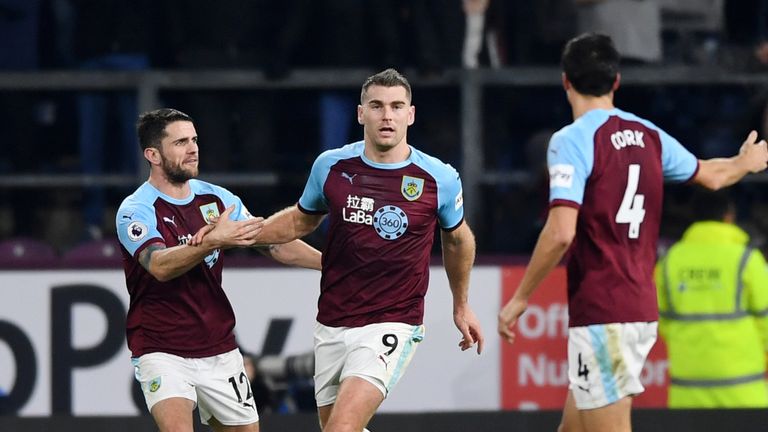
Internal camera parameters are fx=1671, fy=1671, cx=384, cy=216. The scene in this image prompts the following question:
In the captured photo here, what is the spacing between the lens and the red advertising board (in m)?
9.98

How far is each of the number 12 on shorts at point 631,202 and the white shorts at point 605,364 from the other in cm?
41

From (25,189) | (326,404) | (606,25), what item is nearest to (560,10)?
(606,25)

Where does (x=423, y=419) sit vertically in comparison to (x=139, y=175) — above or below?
below

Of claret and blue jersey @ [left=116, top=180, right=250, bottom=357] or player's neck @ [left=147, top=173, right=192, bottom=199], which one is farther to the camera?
player's neck @ [left=147, top=173, right=192, bottom=199]

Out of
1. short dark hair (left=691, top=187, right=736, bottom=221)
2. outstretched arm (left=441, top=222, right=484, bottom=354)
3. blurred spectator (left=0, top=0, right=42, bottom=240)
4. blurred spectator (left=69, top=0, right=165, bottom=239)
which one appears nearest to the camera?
outstretched arm (left=441, top=222, right=484, bottom=354)

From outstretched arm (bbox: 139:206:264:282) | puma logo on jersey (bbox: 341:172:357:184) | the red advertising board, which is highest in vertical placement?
puma logo on jersey (bbox: 341:172:357:184)

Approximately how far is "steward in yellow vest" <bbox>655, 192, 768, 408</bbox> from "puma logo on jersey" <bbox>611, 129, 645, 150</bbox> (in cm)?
224

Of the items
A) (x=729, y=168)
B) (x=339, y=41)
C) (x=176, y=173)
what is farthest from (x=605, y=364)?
(x=339, y=41)

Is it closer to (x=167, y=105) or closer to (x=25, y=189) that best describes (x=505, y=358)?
(x=167, y=105)

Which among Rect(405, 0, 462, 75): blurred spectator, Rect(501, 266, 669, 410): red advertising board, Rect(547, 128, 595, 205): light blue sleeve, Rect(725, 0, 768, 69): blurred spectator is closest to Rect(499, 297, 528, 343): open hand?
Rect(547, 128, 595, 205): light blue sleeve

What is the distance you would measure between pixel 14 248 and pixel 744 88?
484cm

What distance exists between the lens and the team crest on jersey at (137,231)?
23.1ft

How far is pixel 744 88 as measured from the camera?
11047 mm

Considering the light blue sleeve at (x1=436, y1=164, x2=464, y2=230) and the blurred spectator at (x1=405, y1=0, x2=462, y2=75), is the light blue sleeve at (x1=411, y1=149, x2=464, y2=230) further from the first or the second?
the blurred spectator at (x1=405, y1=0, x2=462, y2=75)
